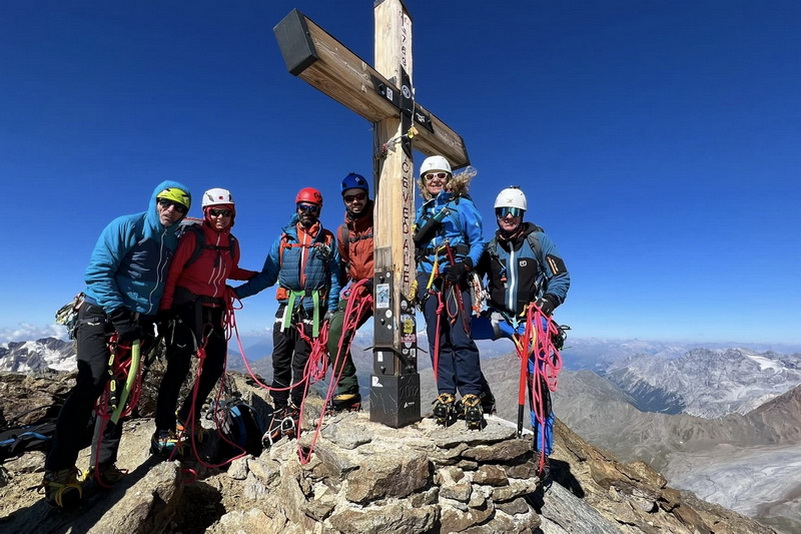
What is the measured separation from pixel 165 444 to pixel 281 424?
1.55 meters

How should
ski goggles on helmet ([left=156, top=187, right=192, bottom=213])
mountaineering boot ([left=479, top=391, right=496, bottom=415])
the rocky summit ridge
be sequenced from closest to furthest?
the rocky summit ridge → ski goggles on helmet ([left=156, top=187, right=192, bottom=213]) → mountaineering boot ([left=479, top=391, right=496, bottom=415])

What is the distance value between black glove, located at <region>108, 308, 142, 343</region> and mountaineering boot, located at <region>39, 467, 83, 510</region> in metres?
1.42

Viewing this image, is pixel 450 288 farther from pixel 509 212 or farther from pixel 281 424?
pixel 281 424

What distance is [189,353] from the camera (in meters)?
5.27

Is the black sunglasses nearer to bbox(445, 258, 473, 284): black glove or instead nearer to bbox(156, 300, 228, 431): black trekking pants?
bbox(156, 300, 228, 431): black trekking pants

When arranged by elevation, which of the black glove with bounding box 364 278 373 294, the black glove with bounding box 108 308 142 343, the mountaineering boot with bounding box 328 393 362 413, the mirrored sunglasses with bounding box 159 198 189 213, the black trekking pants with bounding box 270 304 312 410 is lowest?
the mountaineering boot with bounding box 328 393 362 413

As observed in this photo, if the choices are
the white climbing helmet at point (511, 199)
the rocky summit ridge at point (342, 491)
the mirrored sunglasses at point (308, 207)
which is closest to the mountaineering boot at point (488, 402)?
the rocky summit ridge at point (342, 491)

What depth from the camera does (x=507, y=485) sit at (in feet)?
14.8

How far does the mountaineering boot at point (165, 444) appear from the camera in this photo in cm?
518

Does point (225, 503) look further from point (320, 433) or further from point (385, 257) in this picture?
point (385, 257)

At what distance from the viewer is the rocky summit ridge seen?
386cm

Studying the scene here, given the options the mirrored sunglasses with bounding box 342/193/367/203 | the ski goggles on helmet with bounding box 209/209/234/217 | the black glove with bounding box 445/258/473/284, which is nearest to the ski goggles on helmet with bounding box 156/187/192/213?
the ski goggles on helmet with bounding box 209/209/234/217

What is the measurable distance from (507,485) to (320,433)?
229cm

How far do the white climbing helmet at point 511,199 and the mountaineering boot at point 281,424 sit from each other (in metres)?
4.56
